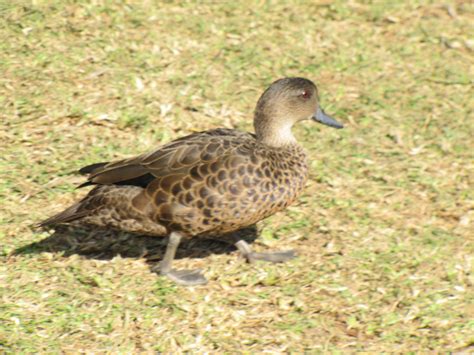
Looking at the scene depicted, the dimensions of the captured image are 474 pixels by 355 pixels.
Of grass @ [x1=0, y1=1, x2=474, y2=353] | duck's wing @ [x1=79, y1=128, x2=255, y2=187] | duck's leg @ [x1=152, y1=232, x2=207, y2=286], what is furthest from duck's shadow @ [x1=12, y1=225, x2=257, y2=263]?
duck's wing @ [x1=79, y1=128, x2=255, y2=187]

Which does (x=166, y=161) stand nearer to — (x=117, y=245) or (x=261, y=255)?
(x=117, y=245)

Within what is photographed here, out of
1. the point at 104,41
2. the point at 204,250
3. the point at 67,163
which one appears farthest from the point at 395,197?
the point at 104,41

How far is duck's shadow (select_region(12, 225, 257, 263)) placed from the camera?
584 centimetres

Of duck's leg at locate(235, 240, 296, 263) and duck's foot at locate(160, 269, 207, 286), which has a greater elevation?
duck's leg at locate(235, 240, 296, 263)

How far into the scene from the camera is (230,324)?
5293 millimetres

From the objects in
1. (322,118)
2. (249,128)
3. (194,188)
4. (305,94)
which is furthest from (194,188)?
(249,128)

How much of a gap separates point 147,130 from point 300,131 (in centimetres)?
136

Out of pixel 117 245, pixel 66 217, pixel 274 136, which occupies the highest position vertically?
pixel 274 136

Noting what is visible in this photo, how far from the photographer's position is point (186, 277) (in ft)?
18.2

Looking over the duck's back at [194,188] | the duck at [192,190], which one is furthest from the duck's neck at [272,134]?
the duck's back at [194,188]

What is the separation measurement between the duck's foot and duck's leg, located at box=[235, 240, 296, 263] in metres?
0.41

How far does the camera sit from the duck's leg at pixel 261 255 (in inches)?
231

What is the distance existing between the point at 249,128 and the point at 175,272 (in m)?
2.16

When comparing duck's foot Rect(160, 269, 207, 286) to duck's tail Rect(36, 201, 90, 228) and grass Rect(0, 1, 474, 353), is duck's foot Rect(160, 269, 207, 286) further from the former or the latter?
duck's tail Rect(36, 201, 90, 228)
